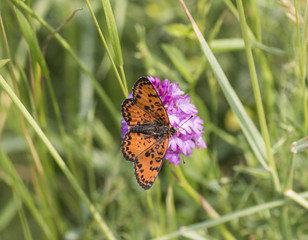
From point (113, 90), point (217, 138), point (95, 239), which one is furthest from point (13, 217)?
point (217, 138)

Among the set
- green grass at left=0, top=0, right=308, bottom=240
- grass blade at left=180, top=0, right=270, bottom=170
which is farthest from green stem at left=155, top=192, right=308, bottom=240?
grass blade at left=180, top=0, right=270, bottom=170

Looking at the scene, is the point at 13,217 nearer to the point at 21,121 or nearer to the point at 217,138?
the point at 21,121

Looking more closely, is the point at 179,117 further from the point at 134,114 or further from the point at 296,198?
the point at 296,198

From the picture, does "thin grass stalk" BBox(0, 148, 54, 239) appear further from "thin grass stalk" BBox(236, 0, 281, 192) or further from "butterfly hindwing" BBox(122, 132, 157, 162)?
"thin grass stalk" BBox(236, 0, 281, 192)

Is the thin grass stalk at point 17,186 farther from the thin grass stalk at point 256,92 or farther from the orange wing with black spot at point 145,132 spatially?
the thin grass stalk at point 256,92

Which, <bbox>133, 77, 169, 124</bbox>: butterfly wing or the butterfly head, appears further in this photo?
the butterfly head

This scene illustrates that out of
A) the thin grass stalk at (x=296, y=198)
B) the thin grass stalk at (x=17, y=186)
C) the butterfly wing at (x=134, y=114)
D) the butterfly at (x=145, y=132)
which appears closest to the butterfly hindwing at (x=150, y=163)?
the butterfly at (x=145, y=132)

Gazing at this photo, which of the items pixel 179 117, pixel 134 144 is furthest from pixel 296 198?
pixel 134 144
